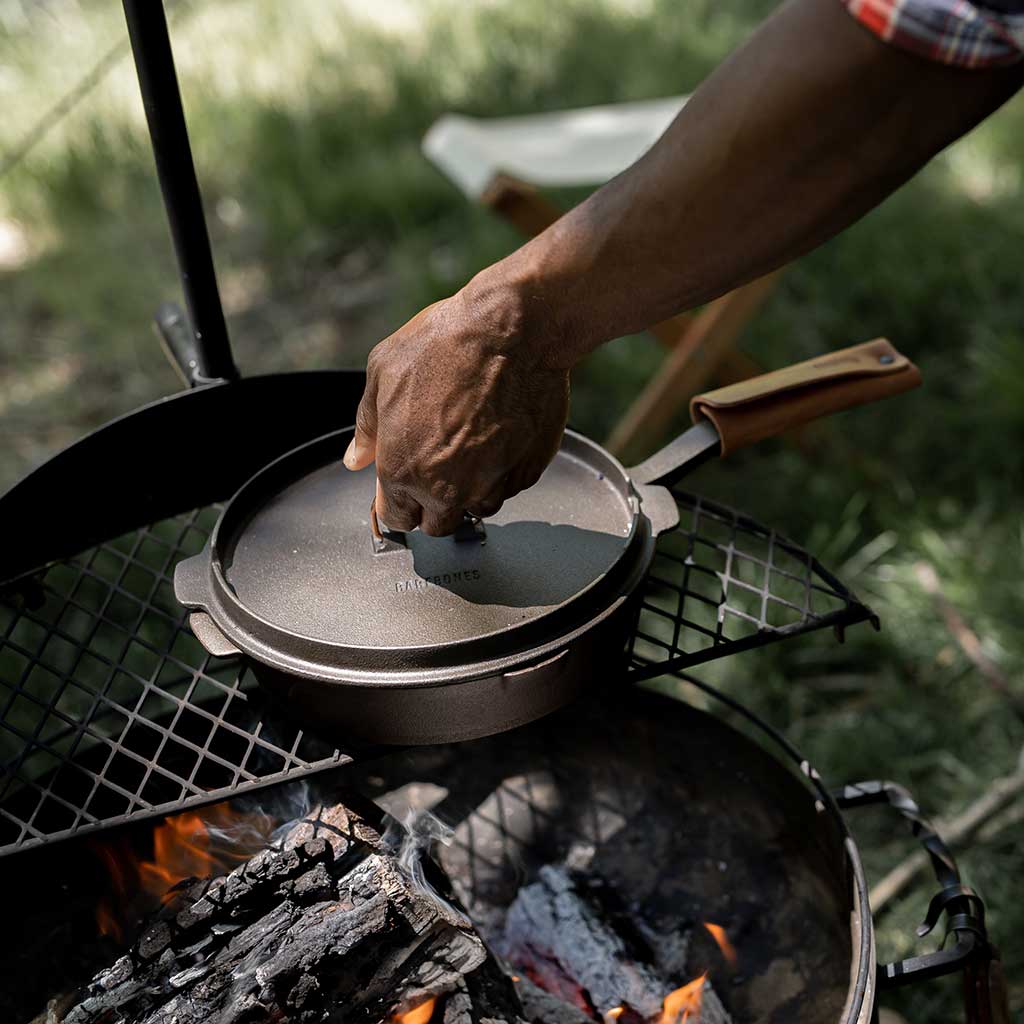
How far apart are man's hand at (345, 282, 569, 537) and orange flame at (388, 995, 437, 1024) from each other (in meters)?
0.59

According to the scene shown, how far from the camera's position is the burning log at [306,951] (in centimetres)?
122

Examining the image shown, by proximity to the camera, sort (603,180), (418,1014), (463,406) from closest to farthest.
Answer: (463,406), (418,1014), (603,180)

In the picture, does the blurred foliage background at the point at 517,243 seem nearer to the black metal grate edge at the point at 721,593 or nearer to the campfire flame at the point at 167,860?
the black metal grate edge at the point at 721,593

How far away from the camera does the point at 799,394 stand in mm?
1469

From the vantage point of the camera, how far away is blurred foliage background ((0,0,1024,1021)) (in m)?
2.43

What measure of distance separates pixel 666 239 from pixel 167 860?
3.77ft

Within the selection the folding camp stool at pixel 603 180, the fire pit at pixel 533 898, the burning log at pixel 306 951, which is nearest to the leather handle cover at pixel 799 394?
the fire pit at pixel 533 898

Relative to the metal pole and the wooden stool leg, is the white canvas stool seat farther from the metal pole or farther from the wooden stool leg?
the metal pole

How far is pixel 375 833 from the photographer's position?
141 centimetres

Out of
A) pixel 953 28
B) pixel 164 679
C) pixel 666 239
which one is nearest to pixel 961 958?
pixel 666 239

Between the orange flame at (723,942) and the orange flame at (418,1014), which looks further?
the orange flame at (723,942)

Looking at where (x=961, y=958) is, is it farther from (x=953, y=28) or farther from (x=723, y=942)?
(x=953, y=28)

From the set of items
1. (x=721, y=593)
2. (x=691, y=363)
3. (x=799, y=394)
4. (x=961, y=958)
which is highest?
(x=799, y=394)

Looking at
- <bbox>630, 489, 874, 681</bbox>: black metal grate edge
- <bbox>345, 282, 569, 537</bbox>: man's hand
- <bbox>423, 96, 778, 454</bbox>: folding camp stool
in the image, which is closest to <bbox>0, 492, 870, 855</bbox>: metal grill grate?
<bbox>630, 489, 874, 681</bbox>: black metal grate edge
